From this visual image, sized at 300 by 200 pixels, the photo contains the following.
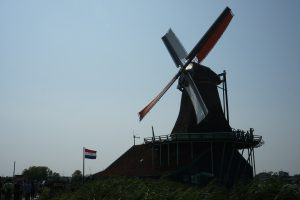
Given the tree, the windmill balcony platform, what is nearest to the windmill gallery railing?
the windmill balcony platform

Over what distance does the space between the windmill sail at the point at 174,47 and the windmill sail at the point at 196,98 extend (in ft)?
8.44

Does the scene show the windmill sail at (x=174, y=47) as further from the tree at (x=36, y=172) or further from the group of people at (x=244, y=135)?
the tree at (x=36, y=172)

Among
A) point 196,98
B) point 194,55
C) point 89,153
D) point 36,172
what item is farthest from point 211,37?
point 36,172

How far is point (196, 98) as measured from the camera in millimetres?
34188

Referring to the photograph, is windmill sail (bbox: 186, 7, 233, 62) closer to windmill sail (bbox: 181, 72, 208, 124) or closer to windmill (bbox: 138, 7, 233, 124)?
windmill (bbox: 138, 7, 233, 124)

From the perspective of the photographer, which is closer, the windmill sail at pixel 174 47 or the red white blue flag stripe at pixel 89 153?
the red white blue flag stripe at pixel 89 153

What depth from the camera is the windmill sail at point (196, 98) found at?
33.1m

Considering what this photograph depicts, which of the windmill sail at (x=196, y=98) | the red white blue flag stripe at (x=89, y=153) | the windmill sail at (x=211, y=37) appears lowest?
the red white blue flag stripe at (x=89, y=153)

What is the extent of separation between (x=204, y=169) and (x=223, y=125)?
435 centimetres

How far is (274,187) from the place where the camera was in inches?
295

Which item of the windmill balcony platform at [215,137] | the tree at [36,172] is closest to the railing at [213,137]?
the windmill balcony platform at [215,137]

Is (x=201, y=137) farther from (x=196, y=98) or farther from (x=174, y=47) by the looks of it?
(x=174, y=47)

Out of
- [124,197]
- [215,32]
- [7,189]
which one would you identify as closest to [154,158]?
[215,32]

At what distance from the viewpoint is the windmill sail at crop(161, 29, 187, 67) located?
38.2 metres
